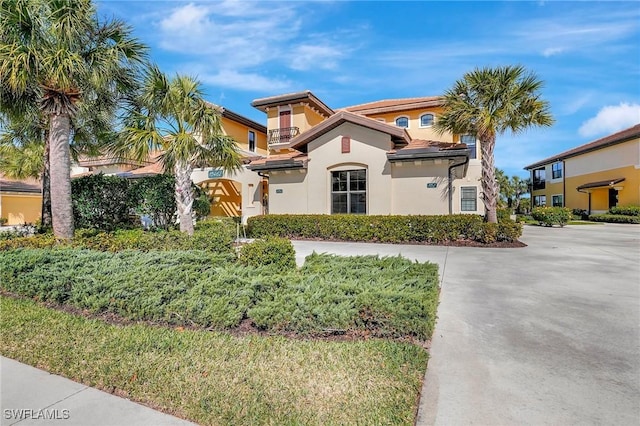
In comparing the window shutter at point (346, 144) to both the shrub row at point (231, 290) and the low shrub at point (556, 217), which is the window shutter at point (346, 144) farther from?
the low shrub at point (556, 217)

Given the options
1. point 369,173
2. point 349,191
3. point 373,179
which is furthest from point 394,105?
point 349,191

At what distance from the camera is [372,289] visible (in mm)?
4789

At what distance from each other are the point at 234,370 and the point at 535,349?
3.48 meters

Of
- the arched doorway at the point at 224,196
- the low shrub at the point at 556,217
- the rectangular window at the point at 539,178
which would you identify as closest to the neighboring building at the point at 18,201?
the arched doorway at the point at 224,196

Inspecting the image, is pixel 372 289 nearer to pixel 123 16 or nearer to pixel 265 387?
pixel 265 387

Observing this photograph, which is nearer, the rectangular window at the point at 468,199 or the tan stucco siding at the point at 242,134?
the rectangular window at the point at 468,199

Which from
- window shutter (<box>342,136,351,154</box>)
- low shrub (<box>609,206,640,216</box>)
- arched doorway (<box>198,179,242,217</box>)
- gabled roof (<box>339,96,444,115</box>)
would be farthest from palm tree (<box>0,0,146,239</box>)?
low shrub (<box>609,206,640,216</box>)

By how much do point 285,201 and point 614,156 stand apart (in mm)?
31295

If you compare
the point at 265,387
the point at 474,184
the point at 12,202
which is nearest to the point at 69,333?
the point at 265,387

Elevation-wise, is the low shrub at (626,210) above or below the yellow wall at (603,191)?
below

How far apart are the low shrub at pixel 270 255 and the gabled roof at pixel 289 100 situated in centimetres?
1744

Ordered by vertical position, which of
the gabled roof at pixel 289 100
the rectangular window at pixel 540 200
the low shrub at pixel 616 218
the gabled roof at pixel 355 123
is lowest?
the low shrub at pixel 616 218

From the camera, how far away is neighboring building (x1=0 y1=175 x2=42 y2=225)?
28.4 m

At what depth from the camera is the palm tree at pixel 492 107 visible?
13258 millimetres
